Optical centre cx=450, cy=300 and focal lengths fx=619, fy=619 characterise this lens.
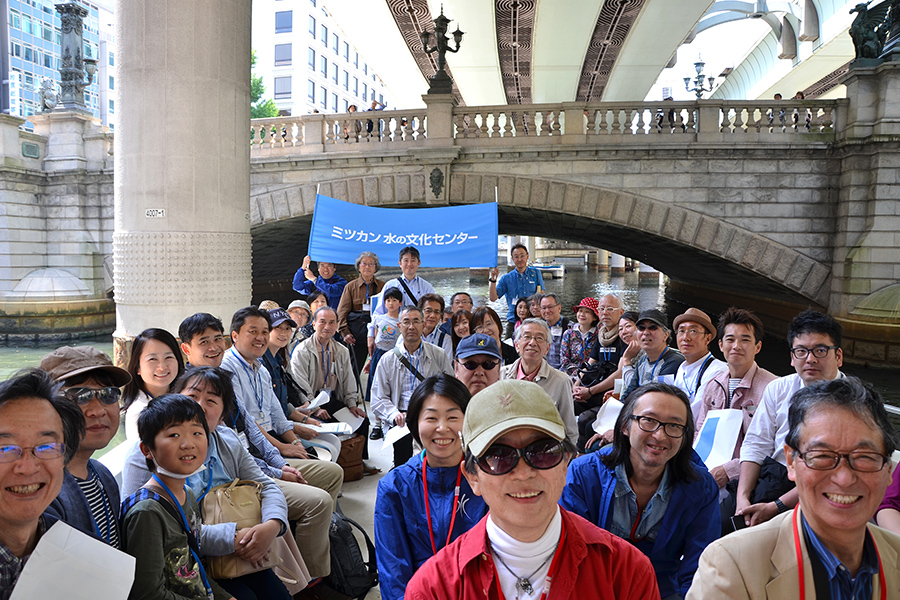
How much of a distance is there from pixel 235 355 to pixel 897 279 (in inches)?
536

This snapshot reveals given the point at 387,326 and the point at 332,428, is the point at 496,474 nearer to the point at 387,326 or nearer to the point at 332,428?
the point at 332,428

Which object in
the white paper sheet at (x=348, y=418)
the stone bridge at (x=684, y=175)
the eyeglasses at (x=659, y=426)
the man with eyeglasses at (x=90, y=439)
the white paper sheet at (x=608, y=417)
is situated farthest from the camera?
the stone bridge at (x=684, y=175)

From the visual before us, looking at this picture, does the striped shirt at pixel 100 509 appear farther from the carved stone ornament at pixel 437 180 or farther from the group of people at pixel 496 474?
the carved stone ornament at pixel 437 180

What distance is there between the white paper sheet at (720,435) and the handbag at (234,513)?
2410mm

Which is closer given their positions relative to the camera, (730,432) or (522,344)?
(730,432)

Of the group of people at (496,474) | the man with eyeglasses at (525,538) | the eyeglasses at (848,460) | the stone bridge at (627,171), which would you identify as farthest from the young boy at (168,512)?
the stone bridge at (627,171)

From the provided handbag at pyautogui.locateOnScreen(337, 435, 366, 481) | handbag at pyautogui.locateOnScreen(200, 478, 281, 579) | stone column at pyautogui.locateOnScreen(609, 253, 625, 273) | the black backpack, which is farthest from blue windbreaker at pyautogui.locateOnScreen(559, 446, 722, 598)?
stone column at pyautogui.locateOnScreen(609, 253, 625, 273)

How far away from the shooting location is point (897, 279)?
12.6 metres

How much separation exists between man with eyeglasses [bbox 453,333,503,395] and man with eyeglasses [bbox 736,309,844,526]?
141 centimetres

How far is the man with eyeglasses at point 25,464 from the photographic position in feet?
5.52

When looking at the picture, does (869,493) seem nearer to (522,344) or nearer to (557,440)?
(557,440)

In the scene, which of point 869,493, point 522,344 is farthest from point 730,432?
point 869,493

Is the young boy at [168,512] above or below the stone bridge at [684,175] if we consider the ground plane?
below

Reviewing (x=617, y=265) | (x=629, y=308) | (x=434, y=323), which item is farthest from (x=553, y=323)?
(x=617, y=265)
